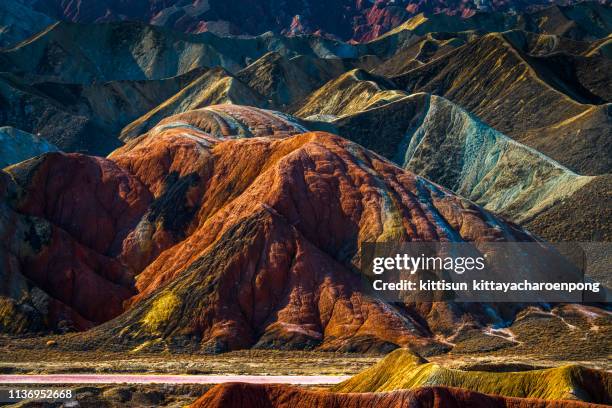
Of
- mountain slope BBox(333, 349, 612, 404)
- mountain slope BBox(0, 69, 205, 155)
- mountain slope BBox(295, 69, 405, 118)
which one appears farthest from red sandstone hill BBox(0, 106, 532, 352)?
mountain slope BBox(295, 69, 405, 118)

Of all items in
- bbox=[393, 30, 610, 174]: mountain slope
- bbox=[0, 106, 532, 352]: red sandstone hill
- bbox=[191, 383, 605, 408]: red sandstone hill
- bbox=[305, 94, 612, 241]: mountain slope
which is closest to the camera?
bbox=[191, 383, 605, 408]: red sandstone hill

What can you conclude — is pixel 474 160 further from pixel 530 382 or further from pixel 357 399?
pixel 357 399

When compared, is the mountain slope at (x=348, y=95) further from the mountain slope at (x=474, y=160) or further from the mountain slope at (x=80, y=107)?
the mountain slope at (x=80, y=107)

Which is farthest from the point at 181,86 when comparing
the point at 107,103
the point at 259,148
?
the point at 259,148

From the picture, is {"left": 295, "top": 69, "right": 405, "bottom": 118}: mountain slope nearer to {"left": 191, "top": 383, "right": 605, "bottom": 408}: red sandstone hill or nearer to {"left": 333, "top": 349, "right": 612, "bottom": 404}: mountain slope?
{"left": 333, "top": 349, "right": 612, "bottom": 404}: mountain slope

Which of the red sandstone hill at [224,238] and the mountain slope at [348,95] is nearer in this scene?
the red sandstone hill at [224,238]

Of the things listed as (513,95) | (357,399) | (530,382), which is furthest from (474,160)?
(357,399)

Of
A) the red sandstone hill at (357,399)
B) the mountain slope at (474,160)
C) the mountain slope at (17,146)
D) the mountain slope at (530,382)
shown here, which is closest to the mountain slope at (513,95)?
the mountain slope at (474,160)
